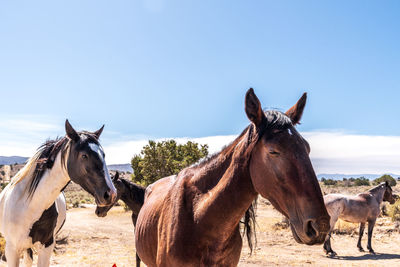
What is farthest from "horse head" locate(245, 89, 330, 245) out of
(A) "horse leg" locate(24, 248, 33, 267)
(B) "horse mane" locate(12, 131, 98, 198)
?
(A) "horse leg" locate(24, 248, 33, 267)

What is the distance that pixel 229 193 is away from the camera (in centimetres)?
228

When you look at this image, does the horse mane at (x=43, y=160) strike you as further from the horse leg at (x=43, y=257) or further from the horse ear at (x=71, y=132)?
the horse leg at (x=43, y=257)

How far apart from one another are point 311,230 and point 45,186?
10.7 ft

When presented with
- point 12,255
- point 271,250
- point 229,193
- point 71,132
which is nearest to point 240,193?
point 229,193

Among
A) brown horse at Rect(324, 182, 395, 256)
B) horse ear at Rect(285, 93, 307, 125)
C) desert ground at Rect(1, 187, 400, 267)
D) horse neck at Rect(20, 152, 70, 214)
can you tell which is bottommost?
desert ground at Rect(1, 187, 400, 267)

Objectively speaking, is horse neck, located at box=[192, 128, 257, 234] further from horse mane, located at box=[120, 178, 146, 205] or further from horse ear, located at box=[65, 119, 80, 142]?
horse mane, located at box=[120, 178, 146, 205]

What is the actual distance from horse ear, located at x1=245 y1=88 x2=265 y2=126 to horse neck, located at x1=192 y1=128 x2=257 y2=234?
6.1 inches

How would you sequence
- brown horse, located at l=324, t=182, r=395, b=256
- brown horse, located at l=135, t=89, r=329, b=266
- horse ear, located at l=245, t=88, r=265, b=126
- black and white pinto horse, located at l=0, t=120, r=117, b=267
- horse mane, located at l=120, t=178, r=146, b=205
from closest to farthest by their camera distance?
Result: brown horse, located at l=135, t=89, r=329, b=266 < horse ear, located at l=245, t=88, r=265, b=126 < black and white pinto horse, located at l=0, t=120, r=117, b=267 < horse mane, located at l=120, t=178, r=146, b=205 < brown horse, located at l=324, t=182, r=395, b=256

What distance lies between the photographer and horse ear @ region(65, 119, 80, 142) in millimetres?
3697

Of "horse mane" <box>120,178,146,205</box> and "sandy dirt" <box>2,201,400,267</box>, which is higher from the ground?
"horse mane" <box>120,178,146,205</box>

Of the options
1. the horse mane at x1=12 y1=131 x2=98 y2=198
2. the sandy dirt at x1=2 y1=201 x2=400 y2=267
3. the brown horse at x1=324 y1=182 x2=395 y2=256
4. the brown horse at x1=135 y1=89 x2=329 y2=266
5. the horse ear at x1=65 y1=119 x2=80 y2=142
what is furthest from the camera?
the brown horse at x1=324 y1=182 x2=395 y2=256

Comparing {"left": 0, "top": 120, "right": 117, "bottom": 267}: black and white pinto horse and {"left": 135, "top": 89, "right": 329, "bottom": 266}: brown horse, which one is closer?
{"left": 135, "top": 89, "right": 329, "bottom": 266}: brown horse

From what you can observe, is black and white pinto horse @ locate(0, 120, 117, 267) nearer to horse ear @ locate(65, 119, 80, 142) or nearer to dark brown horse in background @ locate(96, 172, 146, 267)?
horse ear @ locate(65, 119, 80, 142)

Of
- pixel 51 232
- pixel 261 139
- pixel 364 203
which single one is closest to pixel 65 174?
pixel 51 232
